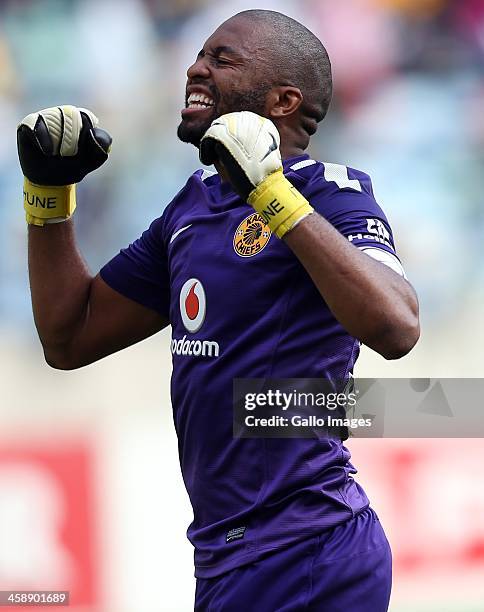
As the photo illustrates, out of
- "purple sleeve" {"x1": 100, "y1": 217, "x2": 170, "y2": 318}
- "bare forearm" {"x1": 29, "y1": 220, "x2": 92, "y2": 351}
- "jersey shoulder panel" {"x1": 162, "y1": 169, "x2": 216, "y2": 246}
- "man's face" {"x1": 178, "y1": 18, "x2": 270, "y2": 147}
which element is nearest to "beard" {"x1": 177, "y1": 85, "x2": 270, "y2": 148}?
"man's face" {"x1": 178, "y1": 18, "x2": 270, "y2": 147}

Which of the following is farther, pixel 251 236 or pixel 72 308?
pixel 72 308

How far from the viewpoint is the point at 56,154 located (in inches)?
101

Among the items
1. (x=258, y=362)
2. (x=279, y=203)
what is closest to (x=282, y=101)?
(x=279, y=203)

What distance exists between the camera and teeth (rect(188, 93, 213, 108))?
2570 millimetres

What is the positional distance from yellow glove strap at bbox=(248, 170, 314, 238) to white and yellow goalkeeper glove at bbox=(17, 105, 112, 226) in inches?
20.0

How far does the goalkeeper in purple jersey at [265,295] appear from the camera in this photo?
220 centimetres

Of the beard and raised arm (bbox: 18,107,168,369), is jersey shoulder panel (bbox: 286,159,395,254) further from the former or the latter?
raised arm (bbox: 18,107,168,369)

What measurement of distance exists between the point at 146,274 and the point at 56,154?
365 millimetres

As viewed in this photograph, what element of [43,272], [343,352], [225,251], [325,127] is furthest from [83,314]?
[325,127]

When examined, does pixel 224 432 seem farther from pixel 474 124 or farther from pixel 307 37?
pixel 474 124

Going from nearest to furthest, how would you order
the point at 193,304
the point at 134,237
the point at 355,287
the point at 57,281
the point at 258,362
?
the point at 355,287, the point at 258,362, the point at 193,304, the point at 57,281, the point at 134,237

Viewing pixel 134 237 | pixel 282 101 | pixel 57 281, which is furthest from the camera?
pixel 134 237

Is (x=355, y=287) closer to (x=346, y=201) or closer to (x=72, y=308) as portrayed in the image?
(x=346, y=201)

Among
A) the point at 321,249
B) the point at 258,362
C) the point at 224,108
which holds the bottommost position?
the point at 258,362
